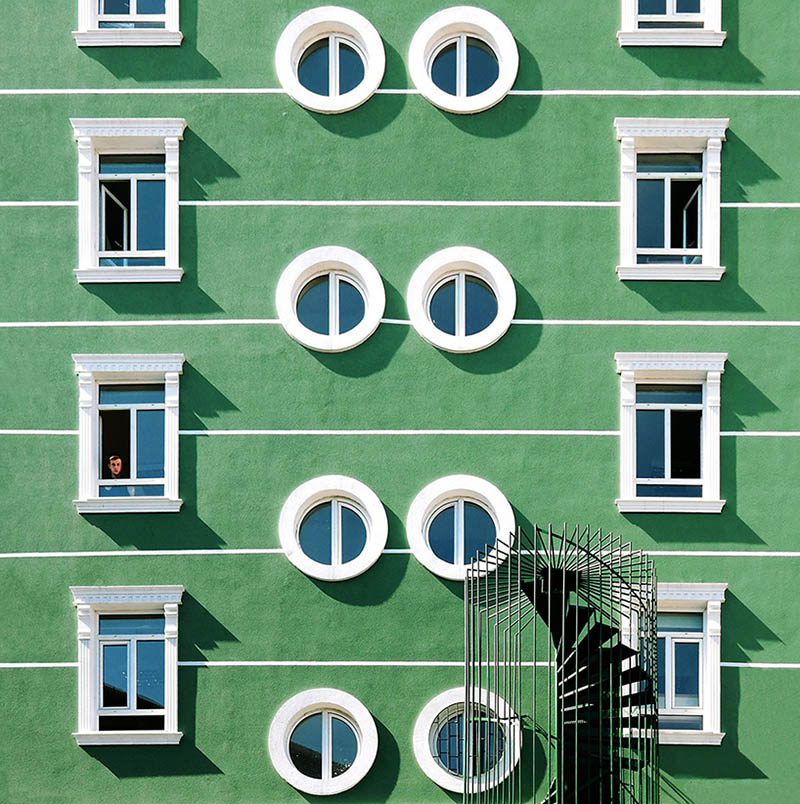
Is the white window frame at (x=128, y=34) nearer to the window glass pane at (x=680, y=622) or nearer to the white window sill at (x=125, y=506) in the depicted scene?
the white window sill at (x=125, y=506)

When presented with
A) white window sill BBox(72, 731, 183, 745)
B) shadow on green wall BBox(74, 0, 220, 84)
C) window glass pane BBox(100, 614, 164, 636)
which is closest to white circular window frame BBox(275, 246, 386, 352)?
shadow on green wall BBox(74, 0, 220, 84)

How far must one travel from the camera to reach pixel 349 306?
47.6ft

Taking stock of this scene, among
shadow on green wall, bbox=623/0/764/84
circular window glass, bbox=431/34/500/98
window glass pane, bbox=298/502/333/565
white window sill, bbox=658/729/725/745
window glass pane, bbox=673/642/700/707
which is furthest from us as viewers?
circular window glass, bbox=431/34/500/98

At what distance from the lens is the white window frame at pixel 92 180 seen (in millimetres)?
14297

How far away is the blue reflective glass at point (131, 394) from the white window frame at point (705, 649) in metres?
5.64

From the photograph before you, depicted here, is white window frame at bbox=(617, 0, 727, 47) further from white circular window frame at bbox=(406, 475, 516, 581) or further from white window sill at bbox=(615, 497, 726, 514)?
white circular window frame at bbox=(406, 475, 516, 581)

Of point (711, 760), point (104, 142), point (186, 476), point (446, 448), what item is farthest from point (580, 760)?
point (104, 142)

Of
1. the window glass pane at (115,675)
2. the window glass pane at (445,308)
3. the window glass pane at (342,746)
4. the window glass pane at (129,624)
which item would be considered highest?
the window glass pane at (445,308)

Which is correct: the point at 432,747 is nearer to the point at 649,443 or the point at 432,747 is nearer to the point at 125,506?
the point at 649,443

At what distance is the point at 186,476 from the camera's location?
46.4 feet

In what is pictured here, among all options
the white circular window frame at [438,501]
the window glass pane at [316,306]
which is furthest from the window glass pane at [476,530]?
the window glass pane at [316,306]

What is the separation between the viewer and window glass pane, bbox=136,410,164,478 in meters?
14.4

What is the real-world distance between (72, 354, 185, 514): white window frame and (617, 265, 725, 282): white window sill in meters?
4.78

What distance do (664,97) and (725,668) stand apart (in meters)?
6.04
